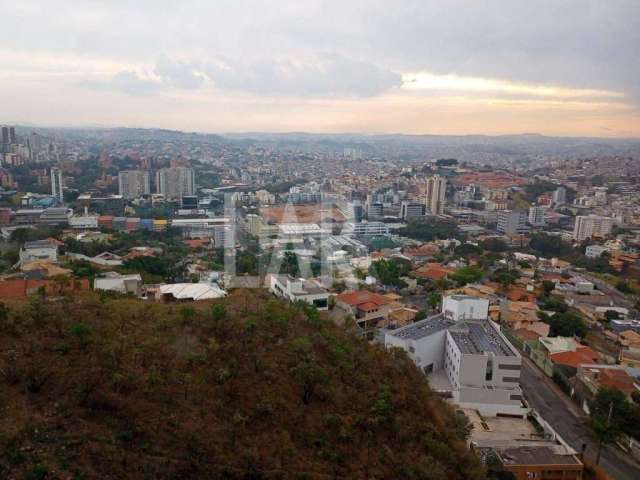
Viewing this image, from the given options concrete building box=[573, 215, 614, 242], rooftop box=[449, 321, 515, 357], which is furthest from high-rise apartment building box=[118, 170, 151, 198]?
rooftop box=[449, 321, 515, 357]

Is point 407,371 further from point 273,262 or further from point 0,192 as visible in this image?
point 0,192

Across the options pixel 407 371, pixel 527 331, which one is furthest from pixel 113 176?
pixel 407 371

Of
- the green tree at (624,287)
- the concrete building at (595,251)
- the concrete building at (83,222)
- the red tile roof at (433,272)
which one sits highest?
the concrete building at (83,222)

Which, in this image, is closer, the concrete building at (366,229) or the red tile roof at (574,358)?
the red tile roof at (574,358)

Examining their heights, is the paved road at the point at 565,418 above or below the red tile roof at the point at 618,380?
below

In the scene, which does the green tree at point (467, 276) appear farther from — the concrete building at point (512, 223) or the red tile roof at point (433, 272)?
the concrete building at point (512, 223)

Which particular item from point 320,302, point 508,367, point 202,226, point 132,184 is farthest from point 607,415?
point 132,184

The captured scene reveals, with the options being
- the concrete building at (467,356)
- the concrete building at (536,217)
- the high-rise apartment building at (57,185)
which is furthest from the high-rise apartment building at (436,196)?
the concrete building at (467,356)

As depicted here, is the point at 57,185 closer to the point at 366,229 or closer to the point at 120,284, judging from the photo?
the point at 366,229
